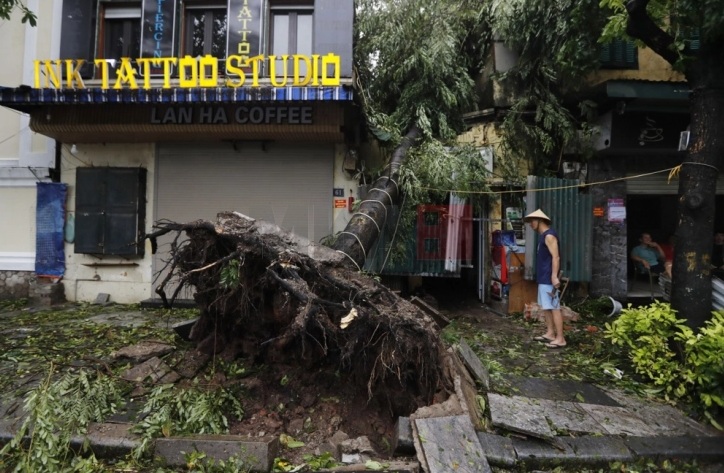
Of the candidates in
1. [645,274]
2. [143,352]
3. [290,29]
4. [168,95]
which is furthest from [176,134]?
[645,274]

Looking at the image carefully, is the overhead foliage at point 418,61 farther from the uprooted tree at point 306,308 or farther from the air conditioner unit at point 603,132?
the uprooted tree at point 306,308

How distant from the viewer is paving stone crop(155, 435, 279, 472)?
A: 322 centimetres

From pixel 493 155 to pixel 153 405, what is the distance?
6.96 m

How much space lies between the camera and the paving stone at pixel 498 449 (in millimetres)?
3312

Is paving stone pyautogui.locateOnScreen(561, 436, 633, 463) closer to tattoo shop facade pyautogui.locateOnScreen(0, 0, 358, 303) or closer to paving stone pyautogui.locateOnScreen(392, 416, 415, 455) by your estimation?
paving stone pyautogui.locateOnScreen(392, 416, 415, 455)

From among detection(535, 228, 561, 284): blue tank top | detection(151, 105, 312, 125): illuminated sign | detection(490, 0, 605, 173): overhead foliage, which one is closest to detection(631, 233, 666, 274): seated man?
detection(490, 0, 605, 173): overhead foliage

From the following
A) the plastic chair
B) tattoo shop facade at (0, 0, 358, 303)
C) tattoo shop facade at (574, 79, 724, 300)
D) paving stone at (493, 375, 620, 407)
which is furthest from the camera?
the plastic chair

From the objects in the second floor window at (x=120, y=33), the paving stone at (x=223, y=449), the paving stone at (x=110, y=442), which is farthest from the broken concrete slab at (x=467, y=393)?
the second floor window at (x=120, y=33)

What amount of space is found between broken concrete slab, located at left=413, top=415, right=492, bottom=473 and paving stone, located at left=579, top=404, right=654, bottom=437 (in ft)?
4.55

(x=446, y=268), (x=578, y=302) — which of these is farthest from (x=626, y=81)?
(x=446, y=268)

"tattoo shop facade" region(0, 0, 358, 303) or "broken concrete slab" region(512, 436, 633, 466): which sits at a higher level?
"tattoo shop facade" region(0, 0, 358, 303)

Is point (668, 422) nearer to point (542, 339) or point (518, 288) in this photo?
point (542, 339)

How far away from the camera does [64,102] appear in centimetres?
759

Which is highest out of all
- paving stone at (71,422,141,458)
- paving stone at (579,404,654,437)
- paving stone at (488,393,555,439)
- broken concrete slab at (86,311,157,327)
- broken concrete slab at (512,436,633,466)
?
broken concrete slab at (86,311,157,327)
